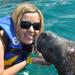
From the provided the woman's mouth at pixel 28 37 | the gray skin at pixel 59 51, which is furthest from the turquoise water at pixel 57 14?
the gray skin at pixel 59 51

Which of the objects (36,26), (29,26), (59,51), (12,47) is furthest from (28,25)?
(59,51)

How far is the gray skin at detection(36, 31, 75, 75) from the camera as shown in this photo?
14.4 ft

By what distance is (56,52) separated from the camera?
4.63 m

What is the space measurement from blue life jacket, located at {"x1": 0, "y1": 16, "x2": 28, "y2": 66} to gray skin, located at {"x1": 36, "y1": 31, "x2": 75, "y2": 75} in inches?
46.2

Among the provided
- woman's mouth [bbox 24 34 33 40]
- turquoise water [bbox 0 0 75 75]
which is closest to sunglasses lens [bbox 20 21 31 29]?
woman's mouth [bbox 24 34 33 40]

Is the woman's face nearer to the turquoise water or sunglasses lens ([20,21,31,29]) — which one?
sunglasses lens ([20,21,31,29])

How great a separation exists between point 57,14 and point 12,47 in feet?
16.9

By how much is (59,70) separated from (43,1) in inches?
342

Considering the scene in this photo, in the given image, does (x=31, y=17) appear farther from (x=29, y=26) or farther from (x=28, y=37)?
(x=28, y=37)

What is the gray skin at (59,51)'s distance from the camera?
172 inches

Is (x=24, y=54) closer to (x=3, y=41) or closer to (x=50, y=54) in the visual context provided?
(x=3, y=41)

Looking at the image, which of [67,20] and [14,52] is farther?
[67,20]

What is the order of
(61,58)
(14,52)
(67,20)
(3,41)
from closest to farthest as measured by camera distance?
(61,58) → (3,41) → (14,52) → (67,20)

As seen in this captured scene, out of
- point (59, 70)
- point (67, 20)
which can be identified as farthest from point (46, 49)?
point (67, 20)
